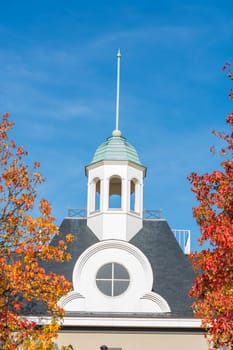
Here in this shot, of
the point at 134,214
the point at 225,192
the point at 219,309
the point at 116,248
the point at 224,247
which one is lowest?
the point at 219,309

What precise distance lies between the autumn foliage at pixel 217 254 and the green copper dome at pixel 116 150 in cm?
1162

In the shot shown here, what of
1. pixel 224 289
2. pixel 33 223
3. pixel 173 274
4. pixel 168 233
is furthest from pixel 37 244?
pixel 168 233

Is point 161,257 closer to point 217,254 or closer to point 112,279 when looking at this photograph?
point 112,279

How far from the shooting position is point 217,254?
592 inches

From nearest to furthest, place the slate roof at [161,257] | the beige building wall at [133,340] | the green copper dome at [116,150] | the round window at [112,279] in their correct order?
the beige building wall at [133,340] < the slate roof at [161,257] < the round window at [112,279] < the green copper dome at [116,150]

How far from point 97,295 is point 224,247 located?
982 cm

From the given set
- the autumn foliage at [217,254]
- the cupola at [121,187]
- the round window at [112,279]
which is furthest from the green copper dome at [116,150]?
the autumn foliage at [217,254]

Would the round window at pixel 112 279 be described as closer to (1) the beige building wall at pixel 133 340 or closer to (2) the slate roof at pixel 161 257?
(2) the slate roof at pixel 161 257

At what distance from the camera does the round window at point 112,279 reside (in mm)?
23906

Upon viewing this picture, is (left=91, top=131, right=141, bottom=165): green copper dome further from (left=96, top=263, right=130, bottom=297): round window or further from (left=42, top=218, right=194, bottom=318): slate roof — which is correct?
(left=96, top=263, right=130, bottom=297): round window

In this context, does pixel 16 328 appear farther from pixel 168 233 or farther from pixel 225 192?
pixel 168 233

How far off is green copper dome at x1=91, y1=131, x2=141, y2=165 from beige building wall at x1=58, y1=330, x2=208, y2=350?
7541 millimetres

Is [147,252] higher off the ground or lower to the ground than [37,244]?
higher

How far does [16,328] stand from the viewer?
17.6 metres
